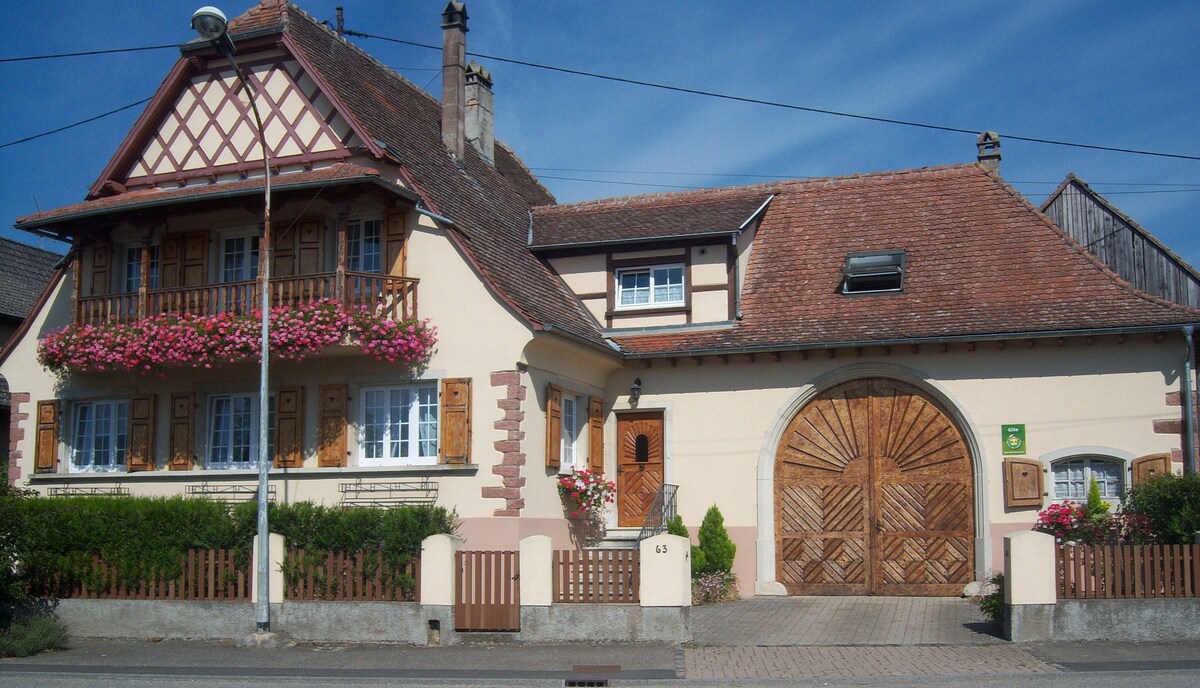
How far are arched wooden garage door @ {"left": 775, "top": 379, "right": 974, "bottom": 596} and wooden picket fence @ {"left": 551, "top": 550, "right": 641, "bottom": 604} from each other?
6.36m

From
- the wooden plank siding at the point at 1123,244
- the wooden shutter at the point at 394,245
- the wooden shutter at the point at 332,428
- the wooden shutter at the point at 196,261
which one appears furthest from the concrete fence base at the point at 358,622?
the wooden plank siding at the point at 1123,244

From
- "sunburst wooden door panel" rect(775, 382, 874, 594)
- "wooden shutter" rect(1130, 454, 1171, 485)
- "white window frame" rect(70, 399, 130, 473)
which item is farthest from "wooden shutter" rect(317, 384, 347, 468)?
"wooden shutter" rect(1130, 454, 1171, 485)

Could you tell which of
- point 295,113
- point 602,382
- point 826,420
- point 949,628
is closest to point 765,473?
point 826,420

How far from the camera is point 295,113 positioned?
1945 centimetres

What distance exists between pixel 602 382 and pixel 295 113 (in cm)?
681

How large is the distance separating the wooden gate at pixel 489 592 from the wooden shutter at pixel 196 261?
8.23m

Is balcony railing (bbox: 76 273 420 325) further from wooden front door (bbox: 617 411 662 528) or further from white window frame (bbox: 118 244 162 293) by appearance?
wooden front door (bbox: 617 411 662 528)

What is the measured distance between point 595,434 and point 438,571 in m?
6.32

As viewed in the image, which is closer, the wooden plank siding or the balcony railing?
the balcony railing

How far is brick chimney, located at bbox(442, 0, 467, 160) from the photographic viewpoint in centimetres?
2292

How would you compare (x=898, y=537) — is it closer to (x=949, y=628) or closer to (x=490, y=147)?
(x=949, y=628)

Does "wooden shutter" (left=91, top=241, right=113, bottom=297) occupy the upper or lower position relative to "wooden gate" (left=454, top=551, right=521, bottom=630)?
upper

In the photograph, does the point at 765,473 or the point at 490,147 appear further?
the point at 490,147

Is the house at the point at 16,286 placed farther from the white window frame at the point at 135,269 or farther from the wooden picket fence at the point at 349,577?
the wooden picket fence at the point at 349,577
